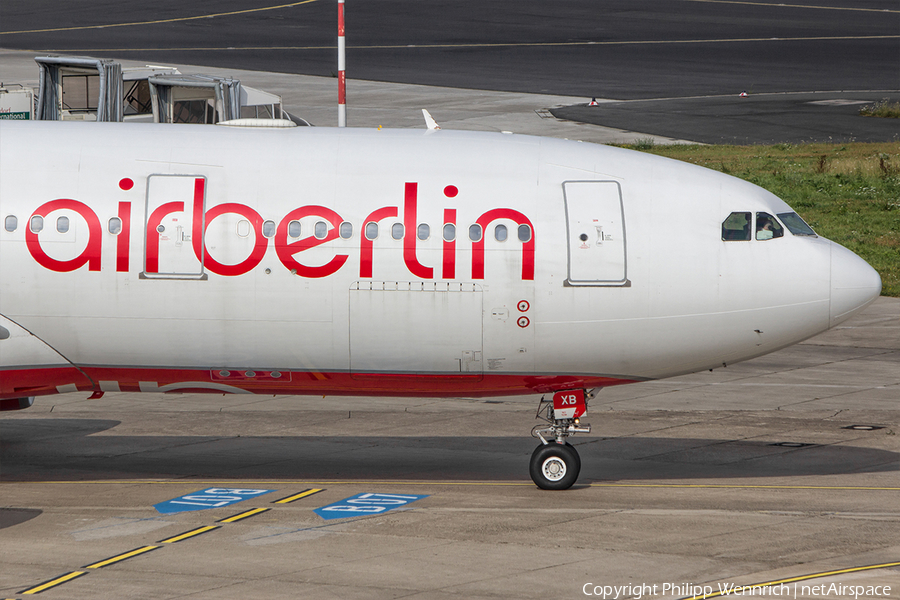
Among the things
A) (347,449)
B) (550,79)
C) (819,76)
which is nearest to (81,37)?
(550,79)

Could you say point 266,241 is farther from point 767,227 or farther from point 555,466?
point 767,227

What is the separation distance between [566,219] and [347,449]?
7.27 metres

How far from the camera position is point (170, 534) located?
17406mm

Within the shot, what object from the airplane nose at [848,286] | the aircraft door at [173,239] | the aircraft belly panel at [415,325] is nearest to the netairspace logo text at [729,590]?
the aircraft belly panel at [415,325]

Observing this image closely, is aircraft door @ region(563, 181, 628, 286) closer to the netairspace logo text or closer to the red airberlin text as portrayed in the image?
the red airberlin text

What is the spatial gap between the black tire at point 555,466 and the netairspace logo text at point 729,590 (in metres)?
4.41

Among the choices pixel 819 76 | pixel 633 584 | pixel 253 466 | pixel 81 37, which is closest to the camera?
pixel 633 584

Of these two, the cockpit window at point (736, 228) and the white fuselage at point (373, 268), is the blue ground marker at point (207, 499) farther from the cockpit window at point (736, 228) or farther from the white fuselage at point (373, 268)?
the cockpit window at point (736, 228)

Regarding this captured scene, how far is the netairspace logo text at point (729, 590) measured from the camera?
14703 millimetres

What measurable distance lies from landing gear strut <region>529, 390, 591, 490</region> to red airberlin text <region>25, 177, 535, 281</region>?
8.11 feet

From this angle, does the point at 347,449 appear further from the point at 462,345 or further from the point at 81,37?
the point at 81,37

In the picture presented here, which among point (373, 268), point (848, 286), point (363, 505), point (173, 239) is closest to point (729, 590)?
point (848, 286)

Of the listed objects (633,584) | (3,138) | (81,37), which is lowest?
(633,584)

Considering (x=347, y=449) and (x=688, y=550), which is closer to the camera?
(x=688, y=550)
